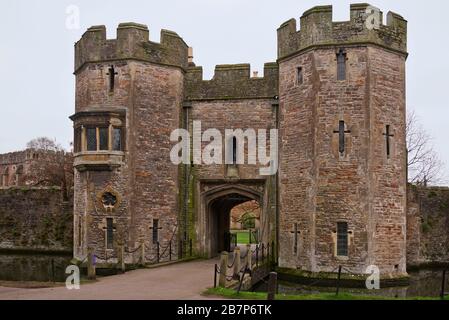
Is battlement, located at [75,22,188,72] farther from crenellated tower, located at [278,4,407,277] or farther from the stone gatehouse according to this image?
crenellated tower, located at [278,4,407,277]

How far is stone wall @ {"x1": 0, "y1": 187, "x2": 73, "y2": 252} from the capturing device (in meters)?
28.7

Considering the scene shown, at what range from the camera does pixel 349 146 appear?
18.6 meters

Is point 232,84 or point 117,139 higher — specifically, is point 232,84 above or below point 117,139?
above

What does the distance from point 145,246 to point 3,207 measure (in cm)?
1326

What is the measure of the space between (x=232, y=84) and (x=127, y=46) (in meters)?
4.35

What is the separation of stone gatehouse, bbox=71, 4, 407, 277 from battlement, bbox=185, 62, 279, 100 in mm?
45

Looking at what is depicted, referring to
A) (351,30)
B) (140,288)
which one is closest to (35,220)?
(140,288)

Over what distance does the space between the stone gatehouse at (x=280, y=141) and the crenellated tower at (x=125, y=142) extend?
4 centimetres

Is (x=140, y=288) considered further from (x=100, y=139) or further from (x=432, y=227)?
(x=432, y=227)

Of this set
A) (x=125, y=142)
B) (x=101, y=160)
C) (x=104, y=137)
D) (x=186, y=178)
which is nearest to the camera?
(x=101, y=160)

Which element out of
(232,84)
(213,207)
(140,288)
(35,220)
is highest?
(232,84)

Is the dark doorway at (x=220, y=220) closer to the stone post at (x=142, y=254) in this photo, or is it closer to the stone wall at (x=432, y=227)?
the stone post at (x=142, y=254)

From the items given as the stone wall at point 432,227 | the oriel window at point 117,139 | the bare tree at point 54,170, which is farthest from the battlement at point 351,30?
the bare tree at point 54,170
